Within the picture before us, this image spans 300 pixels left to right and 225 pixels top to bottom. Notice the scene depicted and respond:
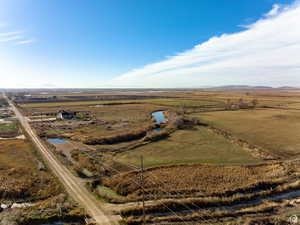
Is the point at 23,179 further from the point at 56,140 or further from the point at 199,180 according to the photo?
the point at 199,180

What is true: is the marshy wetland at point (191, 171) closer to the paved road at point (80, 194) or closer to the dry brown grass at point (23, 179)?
the paved road at point (80, 194)

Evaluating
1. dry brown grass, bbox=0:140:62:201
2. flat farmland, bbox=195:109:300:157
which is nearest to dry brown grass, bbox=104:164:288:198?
dry brown grass, bbox=0:140:62:201

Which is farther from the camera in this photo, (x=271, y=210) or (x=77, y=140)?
(x=77, y=140)

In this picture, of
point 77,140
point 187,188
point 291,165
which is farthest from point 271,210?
point 77,140

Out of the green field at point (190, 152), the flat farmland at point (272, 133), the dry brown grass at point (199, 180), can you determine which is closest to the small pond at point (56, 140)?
the green field at point (190, 152)

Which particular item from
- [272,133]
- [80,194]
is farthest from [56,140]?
[272,133]

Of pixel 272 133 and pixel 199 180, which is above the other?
pixel 272 133

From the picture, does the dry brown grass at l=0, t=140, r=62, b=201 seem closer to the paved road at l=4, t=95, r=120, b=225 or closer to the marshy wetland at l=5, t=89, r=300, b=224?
the paved road at l=4, t=95, r=120, b=225

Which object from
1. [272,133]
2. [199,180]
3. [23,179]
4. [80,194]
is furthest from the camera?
[272,133]

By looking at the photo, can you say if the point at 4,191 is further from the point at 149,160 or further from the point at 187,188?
the point at 187,188
